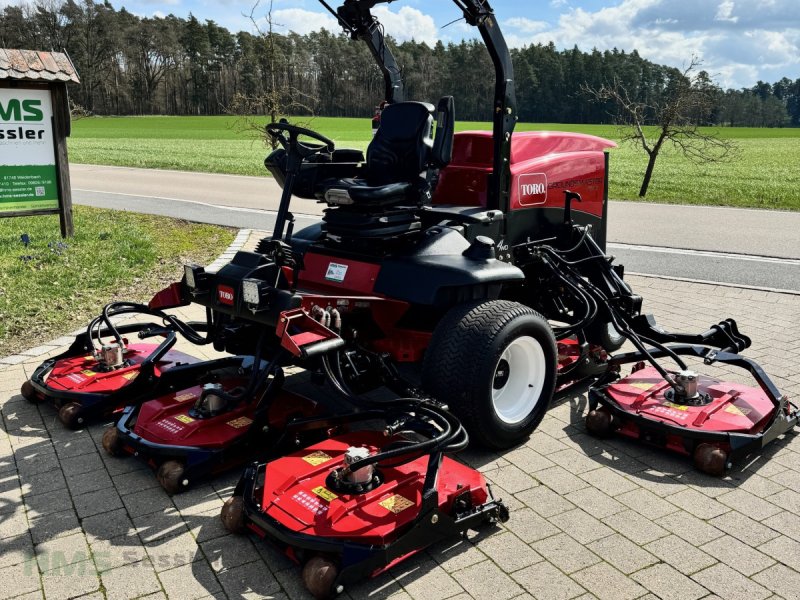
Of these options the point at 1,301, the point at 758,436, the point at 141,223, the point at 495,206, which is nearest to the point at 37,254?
the point at 1,301

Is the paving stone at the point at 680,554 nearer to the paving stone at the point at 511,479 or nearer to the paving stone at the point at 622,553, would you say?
the paving stone at the point at 622,553

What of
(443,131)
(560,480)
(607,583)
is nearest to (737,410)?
(560,480)

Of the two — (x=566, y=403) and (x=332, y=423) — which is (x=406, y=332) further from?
(x=566, y=403)

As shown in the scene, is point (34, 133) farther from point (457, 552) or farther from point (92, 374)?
point (457, 552)

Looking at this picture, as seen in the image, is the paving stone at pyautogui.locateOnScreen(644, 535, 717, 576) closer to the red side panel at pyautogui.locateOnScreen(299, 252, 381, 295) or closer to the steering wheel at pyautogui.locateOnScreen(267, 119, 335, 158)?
the red side panel at pyautogui.locateOnScreen(299, 252, 381, 295)

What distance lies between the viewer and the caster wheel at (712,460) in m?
3.70

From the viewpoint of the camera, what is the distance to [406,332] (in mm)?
4344

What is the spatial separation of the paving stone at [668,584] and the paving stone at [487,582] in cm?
52

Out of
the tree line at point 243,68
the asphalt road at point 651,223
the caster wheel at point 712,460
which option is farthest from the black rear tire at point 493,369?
the tree line at point 243,68

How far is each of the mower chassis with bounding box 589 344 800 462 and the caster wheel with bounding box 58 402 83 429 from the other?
297cm

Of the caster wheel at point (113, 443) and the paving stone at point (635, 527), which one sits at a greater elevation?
the caster wheel at point (113, 443)

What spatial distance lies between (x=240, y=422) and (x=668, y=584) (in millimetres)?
2169

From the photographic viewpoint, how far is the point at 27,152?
9.16 m

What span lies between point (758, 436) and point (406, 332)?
196cm
